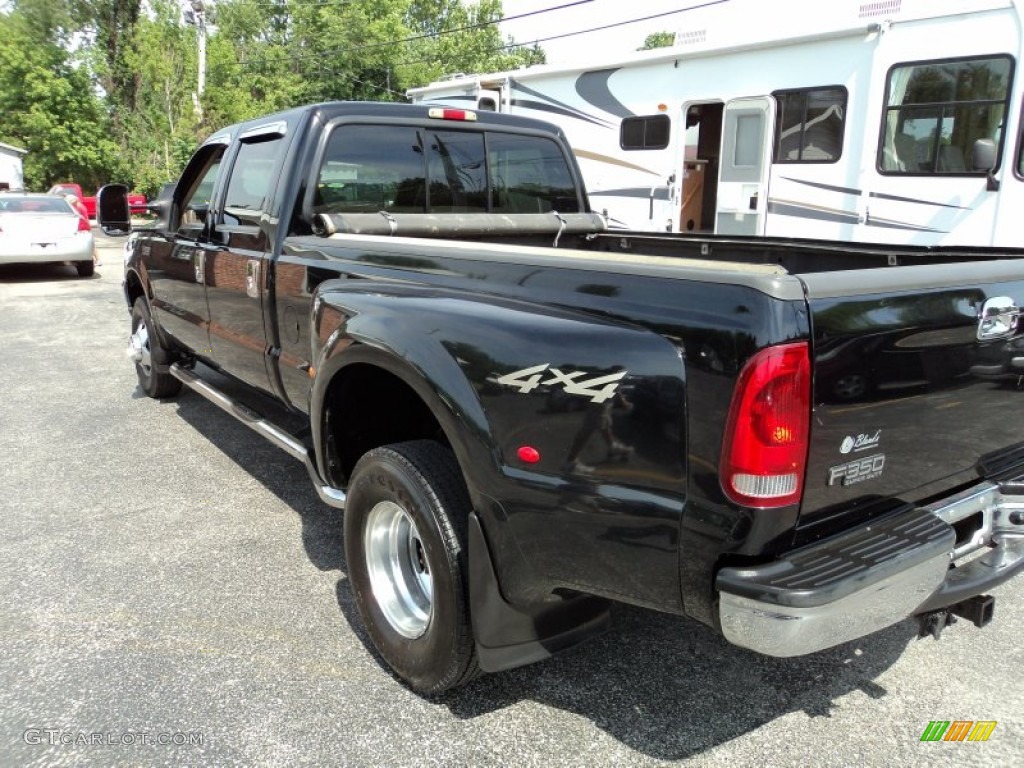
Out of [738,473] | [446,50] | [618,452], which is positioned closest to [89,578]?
[618,452]

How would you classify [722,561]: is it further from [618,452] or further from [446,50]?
[446,50]

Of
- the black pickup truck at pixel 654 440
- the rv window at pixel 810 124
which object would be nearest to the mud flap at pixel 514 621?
the black pickup truck at pixel 654 440

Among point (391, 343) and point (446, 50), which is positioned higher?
point (446, 50)

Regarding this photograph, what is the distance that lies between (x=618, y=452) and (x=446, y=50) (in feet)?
161

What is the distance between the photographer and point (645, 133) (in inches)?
385

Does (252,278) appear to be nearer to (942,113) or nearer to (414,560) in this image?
(414,560)

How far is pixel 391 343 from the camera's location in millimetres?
2551

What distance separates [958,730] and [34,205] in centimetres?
1599

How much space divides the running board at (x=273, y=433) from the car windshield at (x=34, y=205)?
433 inches

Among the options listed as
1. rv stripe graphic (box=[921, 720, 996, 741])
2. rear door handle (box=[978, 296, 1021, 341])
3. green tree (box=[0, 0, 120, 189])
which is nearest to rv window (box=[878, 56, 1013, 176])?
rear door handle (box=[978, 296, 1021, 341])

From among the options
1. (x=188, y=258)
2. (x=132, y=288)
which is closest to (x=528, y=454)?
(x=188, y=258)

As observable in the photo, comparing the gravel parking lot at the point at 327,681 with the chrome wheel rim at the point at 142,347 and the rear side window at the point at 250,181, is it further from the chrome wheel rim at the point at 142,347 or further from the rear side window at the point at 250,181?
the chrome wheel rim at the point at 142,347

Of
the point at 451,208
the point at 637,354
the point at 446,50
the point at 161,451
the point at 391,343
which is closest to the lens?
the point at 637,354

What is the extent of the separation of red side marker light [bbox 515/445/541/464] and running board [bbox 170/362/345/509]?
1.14 metres
